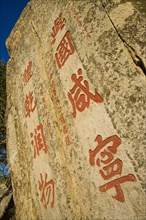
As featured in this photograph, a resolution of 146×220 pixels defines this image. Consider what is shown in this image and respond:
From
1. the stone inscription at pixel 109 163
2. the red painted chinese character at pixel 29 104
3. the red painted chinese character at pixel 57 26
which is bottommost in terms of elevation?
the stone inscription at pixel 109 163

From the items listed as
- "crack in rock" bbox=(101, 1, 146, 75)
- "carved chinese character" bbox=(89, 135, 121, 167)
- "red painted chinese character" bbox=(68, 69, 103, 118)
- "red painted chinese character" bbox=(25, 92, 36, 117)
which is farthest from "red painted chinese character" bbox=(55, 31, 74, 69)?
"carved chinese character" bbox=(89, 135, 121, 167)

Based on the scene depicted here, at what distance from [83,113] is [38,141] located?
1.54 m

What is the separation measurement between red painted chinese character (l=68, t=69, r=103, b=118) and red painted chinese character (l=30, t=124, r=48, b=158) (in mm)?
1093

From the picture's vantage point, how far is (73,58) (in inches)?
146

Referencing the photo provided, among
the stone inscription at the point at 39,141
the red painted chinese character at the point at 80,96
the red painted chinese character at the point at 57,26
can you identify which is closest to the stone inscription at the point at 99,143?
the red painted chinese character at the point at 80,96

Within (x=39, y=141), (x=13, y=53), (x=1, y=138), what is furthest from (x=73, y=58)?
(x=1, y=138)

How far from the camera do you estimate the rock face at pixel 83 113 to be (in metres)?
2.75

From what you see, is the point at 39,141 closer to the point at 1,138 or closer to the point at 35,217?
the point at 35,217

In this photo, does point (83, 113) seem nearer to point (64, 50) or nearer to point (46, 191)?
point (64, 50)

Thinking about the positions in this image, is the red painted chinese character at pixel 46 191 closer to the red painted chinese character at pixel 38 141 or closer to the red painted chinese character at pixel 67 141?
the red painted chinese character at pixel 38 141

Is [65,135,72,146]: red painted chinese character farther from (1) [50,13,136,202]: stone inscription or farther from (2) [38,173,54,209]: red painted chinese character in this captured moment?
(2) [38,173,54,209]: red painted chinese character

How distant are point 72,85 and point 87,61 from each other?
490 millimetres

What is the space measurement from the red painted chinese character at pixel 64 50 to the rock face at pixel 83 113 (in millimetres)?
18

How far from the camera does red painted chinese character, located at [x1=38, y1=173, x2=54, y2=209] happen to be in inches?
157
